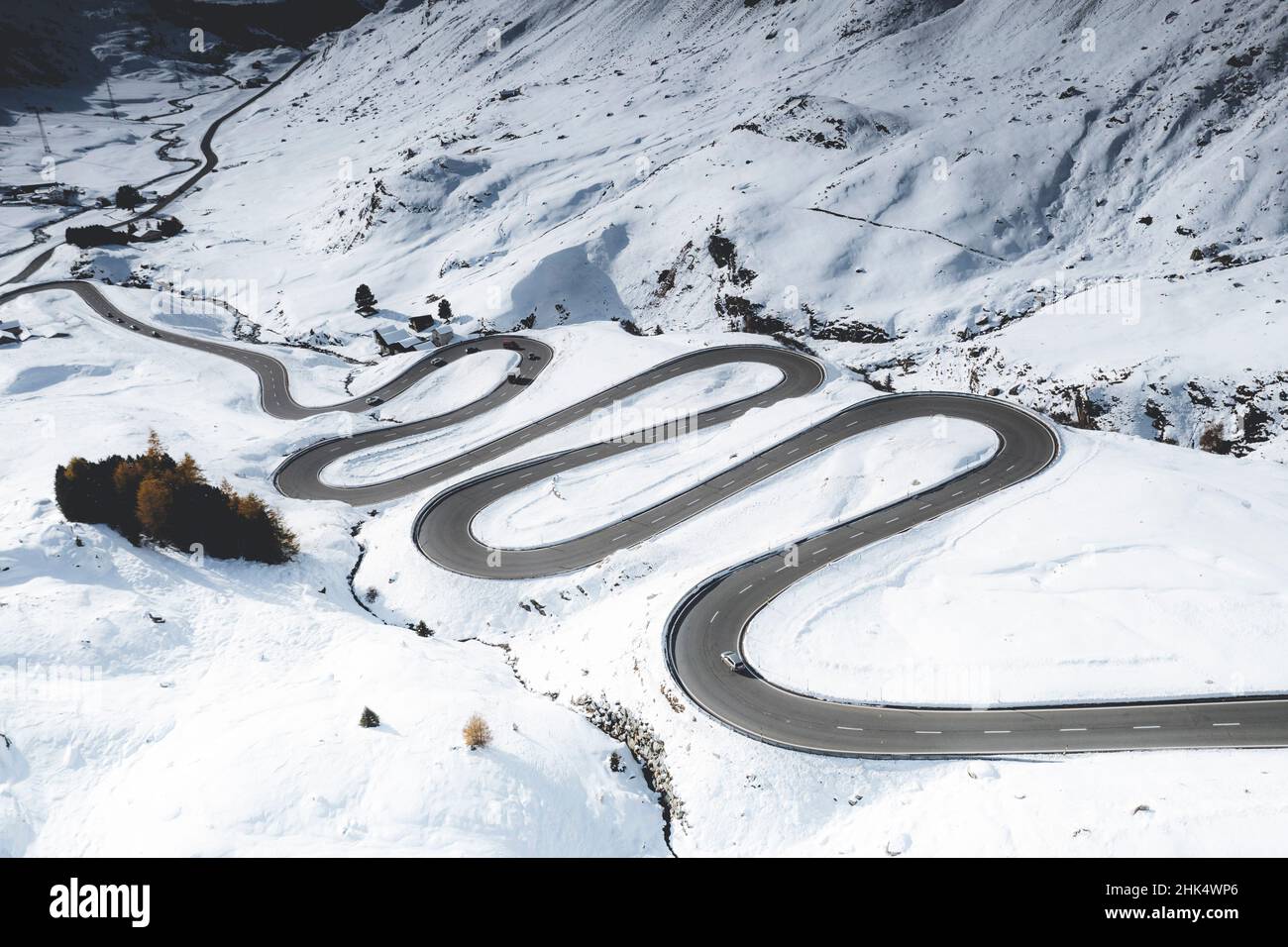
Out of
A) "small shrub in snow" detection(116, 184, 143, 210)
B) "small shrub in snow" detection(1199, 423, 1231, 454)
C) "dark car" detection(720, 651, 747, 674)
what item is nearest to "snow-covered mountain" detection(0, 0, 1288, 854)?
"small shrub in snow" detection(1199, 423, 1231, 454)

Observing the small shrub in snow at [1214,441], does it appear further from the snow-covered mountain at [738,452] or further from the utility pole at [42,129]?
the utility pole at [42,129]

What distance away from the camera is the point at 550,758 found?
1275 inches

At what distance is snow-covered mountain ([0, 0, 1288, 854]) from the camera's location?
2933cm

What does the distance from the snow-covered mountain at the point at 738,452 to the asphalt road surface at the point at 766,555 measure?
4.29 ft

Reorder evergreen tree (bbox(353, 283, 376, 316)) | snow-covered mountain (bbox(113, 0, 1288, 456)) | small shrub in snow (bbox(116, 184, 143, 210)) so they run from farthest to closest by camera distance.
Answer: small shrub in snow (bbox(116, 184, 143, 210)) → evergreen tree (bbox(353, 283, 376, 316)) → snow-covered mountain (bbox(113, 0, 1288, 456))

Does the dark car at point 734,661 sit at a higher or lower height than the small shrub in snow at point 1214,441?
lower

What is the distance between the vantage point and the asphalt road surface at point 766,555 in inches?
1225

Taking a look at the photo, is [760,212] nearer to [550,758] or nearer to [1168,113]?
[1168,113]

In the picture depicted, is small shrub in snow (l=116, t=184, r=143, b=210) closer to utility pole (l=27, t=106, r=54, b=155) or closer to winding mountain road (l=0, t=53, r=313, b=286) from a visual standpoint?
winding mountain road (l=0, t=53, r=313, b=286)

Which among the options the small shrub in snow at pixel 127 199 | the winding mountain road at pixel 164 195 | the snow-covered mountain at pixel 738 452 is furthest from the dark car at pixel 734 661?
the small shrub in snow at pixel 127 199

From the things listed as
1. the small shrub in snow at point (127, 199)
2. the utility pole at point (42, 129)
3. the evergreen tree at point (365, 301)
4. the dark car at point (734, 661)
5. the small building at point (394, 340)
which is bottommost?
the dark car at point (734, 661)

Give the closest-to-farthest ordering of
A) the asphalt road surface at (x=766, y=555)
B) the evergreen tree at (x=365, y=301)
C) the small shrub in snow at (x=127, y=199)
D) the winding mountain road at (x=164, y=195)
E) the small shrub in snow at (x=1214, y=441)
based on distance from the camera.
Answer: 1. the asphalt road surface at (x=766, y=555)
2. the small shrub in snow at (x=1214, y=441)
3. the evergreen tree at (x=365, y=301)
4. the winding mountain road at (x=164, y=195)
5. the small shrub in snow at (x=127, y=199)

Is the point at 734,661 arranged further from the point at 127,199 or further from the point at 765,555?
the point at 127,199

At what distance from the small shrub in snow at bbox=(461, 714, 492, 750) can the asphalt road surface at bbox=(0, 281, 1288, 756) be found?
32.4ft
